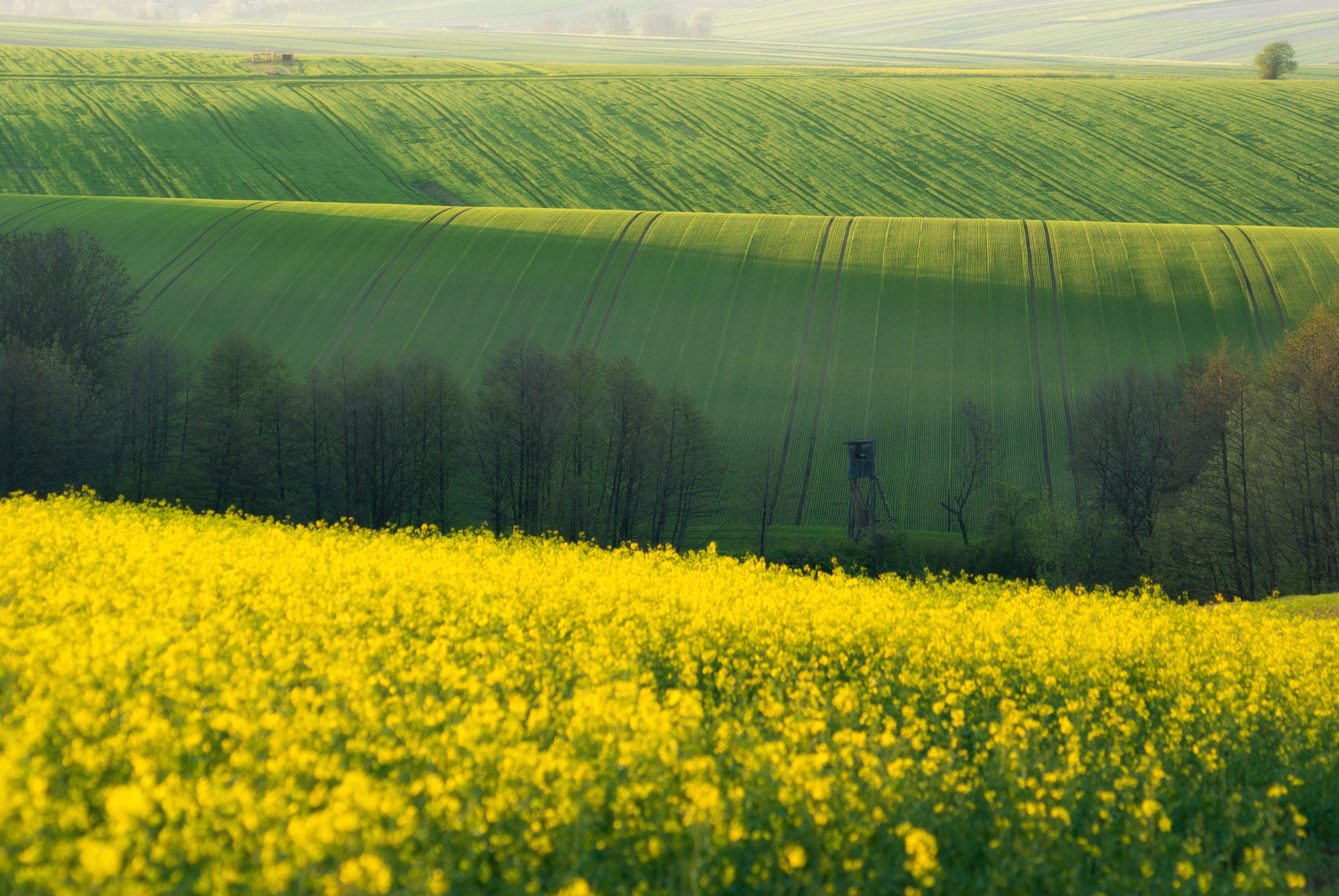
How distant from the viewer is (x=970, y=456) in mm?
45781

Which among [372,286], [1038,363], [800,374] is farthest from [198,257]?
[1038,363]

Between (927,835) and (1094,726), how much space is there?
4078 mm

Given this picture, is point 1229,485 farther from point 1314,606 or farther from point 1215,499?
point 1314,606

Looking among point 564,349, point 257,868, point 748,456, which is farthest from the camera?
point 564,349

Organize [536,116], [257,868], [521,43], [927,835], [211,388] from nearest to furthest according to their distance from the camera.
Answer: [257,868] < [927,835] < [211,388] < [536,116] < [521,43]

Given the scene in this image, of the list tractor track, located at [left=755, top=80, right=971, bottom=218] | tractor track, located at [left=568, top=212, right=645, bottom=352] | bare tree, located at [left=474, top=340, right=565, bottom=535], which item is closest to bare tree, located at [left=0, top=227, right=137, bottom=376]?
bare tree, located at [left=474, top=340, right=565, bottom=535]

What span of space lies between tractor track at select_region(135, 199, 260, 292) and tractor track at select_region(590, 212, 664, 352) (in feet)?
81.1

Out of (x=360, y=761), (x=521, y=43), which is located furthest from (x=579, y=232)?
(x=521, y=43)

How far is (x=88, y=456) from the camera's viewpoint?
126 feet

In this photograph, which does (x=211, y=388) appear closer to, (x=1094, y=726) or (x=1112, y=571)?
(x=1112, y=571)

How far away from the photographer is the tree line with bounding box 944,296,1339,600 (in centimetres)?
3192

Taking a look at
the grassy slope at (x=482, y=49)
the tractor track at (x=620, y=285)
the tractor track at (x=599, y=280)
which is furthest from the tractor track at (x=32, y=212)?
the grassy slope at (x=482, y=49)

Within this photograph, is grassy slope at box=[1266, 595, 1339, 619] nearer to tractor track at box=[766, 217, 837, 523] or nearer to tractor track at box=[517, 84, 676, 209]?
tractor track at box=[766, 217, 837, 523]

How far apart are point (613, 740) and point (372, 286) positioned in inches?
2092
